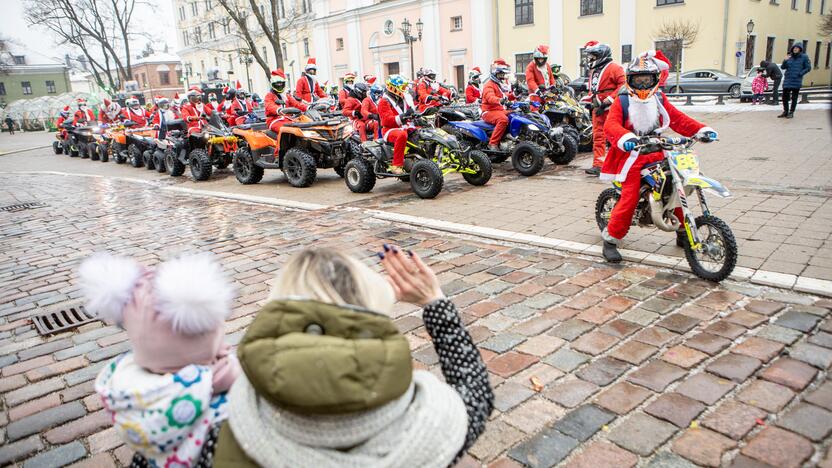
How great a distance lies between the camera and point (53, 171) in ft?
59.3

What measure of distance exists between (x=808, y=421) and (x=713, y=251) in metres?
2.05

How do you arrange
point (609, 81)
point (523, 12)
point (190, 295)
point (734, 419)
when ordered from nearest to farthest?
point (190, 295) → point (734, 419) → point (609, 81) → point (523, 12)

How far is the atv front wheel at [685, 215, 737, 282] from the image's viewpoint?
14.7 ft

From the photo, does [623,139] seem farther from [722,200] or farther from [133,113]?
[133,113]

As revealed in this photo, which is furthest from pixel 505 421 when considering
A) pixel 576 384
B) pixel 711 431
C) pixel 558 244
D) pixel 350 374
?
pixel 558 244

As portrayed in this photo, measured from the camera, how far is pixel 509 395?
319cm

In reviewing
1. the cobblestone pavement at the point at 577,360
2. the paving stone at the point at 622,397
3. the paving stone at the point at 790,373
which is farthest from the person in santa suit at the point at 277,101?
the paving stone at the point at 790,373

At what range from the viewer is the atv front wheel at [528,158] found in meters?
9.87

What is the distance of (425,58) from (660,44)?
17993mm

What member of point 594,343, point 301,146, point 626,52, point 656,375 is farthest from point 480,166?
point 626,52

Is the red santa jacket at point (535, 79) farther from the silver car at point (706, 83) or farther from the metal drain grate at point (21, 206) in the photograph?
the silver car at point (706, 83)

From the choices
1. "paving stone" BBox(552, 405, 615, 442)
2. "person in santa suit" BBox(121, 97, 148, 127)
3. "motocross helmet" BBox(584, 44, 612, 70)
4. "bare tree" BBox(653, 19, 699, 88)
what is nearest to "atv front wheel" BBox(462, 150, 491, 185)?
"motocross helmet" BBox(584, 44, 612, 70)

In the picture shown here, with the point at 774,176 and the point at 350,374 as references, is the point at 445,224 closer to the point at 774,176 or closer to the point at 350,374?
the point at 774,176

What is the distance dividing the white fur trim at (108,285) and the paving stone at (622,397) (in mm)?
2383
